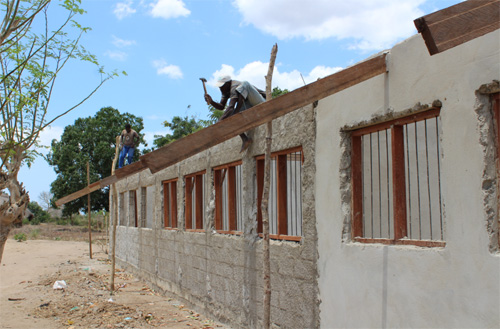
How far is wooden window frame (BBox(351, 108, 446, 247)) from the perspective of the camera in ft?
16.2

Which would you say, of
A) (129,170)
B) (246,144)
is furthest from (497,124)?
(129,170)

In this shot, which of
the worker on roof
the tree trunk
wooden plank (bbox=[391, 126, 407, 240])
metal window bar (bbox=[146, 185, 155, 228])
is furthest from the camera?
the worker on roof

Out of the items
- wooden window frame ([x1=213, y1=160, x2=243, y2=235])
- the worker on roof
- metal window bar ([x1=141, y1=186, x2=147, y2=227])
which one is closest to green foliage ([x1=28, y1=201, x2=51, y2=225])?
the worker on roof

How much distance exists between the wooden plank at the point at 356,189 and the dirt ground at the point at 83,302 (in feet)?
13.6

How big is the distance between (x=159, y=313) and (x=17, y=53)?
6.22 m

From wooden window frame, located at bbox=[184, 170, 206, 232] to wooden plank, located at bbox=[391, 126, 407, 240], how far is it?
581 cm

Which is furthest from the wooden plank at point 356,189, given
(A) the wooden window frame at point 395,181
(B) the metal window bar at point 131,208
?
(B) the metal window bar at point 131,208

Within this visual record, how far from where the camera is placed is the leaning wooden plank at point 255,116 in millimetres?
4883

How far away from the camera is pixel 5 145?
670 cm

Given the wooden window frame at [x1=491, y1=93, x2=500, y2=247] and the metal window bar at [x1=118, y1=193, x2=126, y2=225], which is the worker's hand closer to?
the wooden window frame at [x1=491, y1=93, x2=500, y2=247]

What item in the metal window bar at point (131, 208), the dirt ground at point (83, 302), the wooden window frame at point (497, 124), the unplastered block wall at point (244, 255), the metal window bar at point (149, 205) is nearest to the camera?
the wooden window frame at point (497, 124)

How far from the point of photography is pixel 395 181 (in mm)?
5168

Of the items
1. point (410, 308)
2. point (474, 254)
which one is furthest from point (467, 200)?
point (410, 308)

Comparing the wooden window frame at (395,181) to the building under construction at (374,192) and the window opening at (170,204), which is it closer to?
the building under construction at (374,192)
